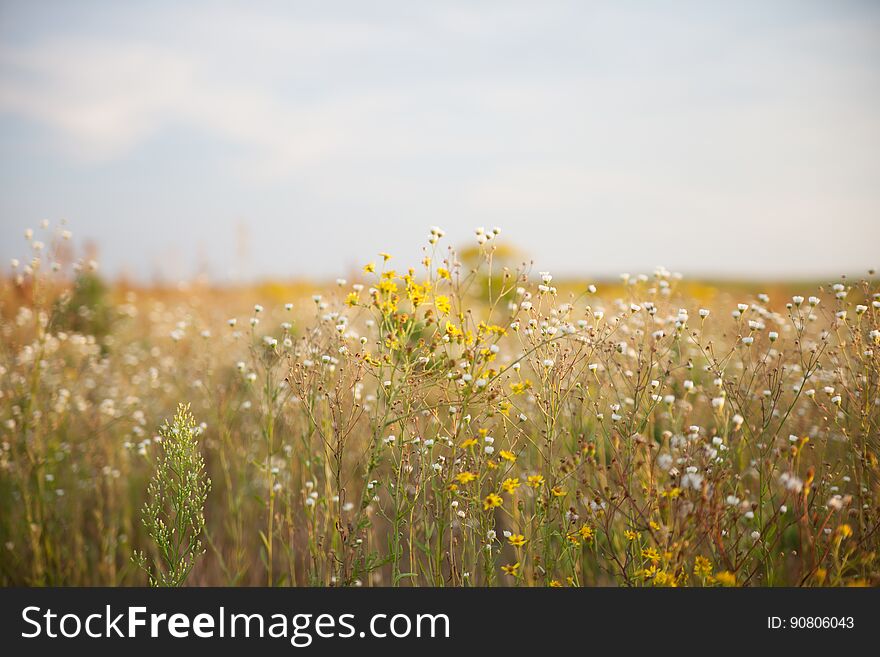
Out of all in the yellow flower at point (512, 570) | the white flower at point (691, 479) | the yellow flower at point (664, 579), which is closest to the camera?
the white flower at point (691, 479)

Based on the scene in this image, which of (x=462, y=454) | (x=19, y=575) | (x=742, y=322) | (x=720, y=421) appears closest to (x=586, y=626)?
(x=462, y=454)

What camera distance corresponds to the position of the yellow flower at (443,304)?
2.64 m

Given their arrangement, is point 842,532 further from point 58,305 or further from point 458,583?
point 58,305

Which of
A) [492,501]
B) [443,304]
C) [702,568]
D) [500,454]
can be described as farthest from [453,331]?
[702,568]

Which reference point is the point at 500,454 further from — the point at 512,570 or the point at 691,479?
the point at 691,479

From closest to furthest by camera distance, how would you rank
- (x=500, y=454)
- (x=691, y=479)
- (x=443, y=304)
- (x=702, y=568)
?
(x=691, y=479) < (x=702, y=568) < (x=500, y=454) < (x=443, y=304)

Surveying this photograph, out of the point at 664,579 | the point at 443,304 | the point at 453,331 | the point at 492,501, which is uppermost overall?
the point at 443,304

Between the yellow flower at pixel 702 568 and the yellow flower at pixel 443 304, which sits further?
the yellow flower at pixel 443 304

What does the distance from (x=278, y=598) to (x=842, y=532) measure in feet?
7.09

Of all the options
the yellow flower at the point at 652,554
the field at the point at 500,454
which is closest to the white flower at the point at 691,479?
the field at the point at 500,454

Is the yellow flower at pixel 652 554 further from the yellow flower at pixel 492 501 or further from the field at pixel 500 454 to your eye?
the yellow flower at pixel 492 501

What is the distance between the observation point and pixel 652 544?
8.57 ft

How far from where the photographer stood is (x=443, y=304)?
8.73 feet

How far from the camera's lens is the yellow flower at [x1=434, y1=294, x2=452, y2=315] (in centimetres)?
264
